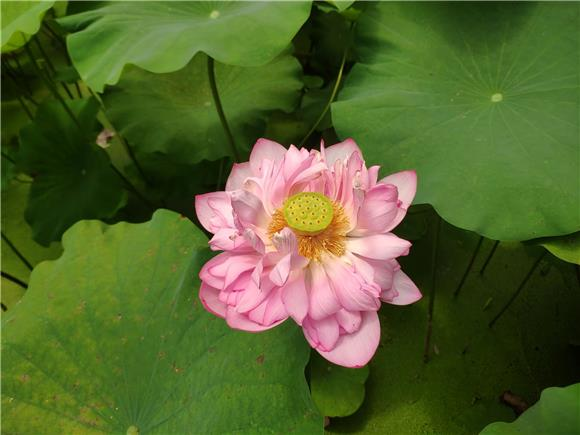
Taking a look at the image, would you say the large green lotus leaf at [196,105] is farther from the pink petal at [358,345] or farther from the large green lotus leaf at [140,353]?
the pink petal at [358,345]

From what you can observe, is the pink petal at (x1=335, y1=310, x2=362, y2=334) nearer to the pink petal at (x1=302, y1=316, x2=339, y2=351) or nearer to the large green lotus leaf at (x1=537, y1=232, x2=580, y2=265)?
the pink petal at (x1=302, y1=316, x2=339, y2=351)

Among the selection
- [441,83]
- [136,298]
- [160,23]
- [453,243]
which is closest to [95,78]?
[160,23]

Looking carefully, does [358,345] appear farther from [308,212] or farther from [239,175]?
[239,175]

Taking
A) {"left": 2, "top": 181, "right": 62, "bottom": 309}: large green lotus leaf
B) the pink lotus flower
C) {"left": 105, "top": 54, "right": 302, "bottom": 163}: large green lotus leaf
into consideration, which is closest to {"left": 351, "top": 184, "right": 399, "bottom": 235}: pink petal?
the pink lotus flower

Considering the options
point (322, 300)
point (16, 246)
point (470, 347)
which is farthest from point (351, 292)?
point (16, 246)

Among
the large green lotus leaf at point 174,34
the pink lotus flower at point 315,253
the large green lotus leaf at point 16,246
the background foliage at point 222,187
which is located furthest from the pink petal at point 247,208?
the large green lotus leaf at point 16,246

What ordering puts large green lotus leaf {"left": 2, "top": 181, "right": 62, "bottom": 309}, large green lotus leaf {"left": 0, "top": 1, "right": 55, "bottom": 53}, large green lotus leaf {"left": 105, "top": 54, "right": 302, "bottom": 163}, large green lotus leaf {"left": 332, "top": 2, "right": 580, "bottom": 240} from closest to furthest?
large green lotus leaf {"left": 332, "top": 2, "right": 580, "bottom": 240} → large green lotus leaf {"left": 0, "top": 1, "right": 55, "bottom": 53} → large green lotus leaf {"left": 105, "top": 54, "right": 302, "bottom": 163} → large green lotus leaf {"left": 2, "top": 181, "right": 62, "bottom": 309}
